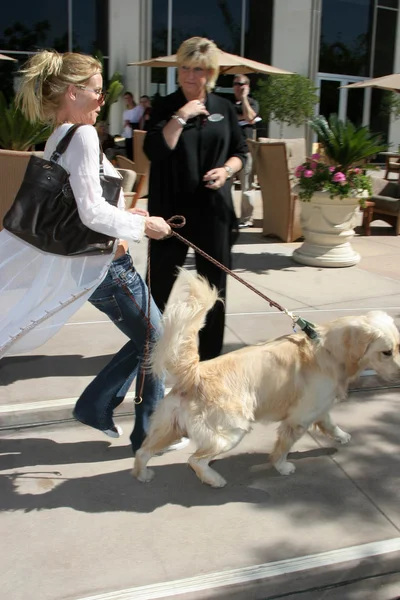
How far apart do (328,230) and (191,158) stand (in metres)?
4.34

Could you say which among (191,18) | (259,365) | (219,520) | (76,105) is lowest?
(219,520)

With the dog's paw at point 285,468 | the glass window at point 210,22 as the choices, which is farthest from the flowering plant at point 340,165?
the glass window at point 210,22

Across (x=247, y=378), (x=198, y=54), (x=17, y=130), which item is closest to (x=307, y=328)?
(x=247, y=378)

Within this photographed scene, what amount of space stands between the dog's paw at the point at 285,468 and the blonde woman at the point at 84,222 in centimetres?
124

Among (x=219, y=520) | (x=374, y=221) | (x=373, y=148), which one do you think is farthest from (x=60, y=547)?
(x=374, y=221)

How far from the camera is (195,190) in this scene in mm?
3910

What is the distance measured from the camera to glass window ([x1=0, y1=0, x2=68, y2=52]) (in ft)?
52.3

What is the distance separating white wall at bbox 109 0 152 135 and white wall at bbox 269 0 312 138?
435 cm

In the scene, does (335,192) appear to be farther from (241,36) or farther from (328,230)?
(241,36)

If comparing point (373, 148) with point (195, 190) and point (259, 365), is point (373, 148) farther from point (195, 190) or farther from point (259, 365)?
point (259, 365)

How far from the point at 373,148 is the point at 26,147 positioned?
429 cm

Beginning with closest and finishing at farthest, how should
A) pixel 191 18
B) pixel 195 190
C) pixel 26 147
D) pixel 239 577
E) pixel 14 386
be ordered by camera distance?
pixel 239 577 < pixel 195 190 < pixel 14 386 < pixel 26 147 < pixel 191 18

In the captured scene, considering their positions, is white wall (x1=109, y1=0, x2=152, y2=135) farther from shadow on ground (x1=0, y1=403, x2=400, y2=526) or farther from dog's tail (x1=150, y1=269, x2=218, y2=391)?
dog's tail (x1=150, y1=269, x2=218, y2=391)

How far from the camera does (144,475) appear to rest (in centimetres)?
334
